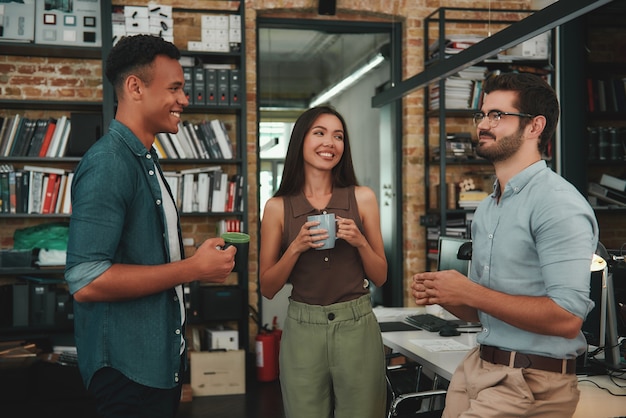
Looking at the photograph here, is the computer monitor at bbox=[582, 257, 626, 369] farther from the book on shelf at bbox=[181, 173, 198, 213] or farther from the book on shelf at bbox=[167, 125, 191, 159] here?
the book on shelf at bbox=[167, 125, 191, 159]

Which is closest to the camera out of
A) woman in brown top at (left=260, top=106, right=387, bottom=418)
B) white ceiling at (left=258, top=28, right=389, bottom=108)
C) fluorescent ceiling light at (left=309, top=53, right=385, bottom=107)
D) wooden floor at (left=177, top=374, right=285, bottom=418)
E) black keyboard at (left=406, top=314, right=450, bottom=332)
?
woman in brown top at (left=260, top=106, right=387, bottom=418)

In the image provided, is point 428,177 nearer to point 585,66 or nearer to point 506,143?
point 585,66

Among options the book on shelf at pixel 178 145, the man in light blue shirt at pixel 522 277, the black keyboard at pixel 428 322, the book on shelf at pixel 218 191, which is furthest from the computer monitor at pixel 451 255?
the book on shelf at pixel 178 145

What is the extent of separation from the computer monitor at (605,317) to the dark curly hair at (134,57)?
1655 mm

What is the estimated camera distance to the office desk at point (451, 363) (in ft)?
6.71

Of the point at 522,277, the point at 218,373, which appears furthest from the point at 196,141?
the point at 522,277

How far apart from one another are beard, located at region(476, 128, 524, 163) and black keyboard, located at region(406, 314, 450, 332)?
5.33ft

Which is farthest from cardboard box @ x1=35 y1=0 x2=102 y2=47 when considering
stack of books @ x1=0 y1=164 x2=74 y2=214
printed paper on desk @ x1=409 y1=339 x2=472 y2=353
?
printed paper on desk @ x1=409 y1=339 x2=472 y2=353

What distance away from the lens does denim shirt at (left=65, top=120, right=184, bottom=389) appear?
1.40 metres

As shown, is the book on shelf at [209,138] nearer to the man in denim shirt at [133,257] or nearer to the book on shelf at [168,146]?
the book on shelf at [168,146]

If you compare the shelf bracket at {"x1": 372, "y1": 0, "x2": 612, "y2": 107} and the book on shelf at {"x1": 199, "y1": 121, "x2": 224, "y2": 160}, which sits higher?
the shelf bracket at {"x1": 372, "y1": 0, "x2": 612, "y2": 107}

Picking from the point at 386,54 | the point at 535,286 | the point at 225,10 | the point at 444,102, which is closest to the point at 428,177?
the point at 444,102

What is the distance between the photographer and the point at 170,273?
1.46 m

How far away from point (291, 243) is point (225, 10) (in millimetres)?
3633
